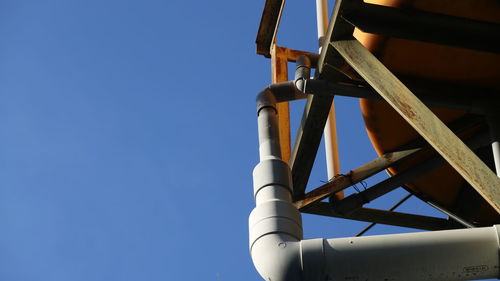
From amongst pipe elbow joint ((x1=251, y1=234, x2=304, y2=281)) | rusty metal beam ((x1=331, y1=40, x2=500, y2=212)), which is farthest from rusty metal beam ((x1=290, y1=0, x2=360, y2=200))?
pipe elbow joint ((x1=251, y1=234, x2=304, y2=281))

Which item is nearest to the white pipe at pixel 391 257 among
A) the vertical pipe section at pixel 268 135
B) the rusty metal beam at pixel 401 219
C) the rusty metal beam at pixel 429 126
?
the rusty metal beam at pixel 429 126

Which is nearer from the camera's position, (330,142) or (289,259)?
(289,259)

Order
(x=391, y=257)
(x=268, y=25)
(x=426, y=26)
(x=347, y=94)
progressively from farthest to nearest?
(x=268, y=25), (x=347, y=94), (x=426, y=26), (x=391, y=257)

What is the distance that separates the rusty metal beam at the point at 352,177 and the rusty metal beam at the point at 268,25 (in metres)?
1.63

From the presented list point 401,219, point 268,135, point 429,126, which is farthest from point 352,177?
point 429,126

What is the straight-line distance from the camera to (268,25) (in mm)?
6875

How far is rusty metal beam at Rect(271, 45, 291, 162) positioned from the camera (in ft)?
21.2

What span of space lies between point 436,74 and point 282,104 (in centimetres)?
160

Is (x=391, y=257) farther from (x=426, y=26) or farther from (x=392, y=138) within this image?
(x=392, y=138)

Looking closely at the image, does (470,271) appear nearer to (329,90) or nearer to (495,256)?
(495,256)

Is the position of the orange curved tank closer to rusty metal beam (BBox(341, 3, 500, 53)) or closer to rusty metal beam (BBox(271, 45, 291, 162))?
rusty metal beam (BBox(341, 3, 500, 53))

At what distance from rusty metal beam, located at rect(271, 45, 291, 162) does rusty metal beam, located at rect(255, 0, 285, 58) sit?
0.13 meters

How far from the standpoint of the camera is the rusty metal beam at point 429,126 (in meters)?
3.75

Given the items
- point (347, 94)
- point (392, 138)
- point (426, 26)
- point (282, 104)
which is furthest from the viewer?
point (282, 104)
